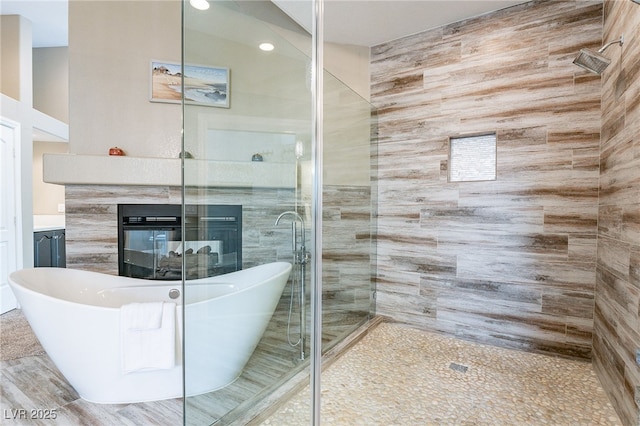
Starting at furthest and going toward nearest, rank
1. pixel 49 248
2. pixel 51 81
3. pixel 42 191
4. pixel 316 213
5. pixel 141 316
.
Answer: pixel 42 191 → pixel 51 81 → pixel 49 248 → pixel 141 316 → pixel 316 213

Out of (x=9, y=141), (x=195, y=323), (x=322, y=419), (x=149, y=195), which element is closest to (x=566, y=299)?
(x=322, y=419)

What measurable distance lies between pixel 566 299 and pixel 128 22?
4.05 meters

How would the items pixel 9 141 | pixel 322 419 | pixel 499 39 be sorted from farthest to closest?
pixel 9 141
pixel 499 39
pixel 322 419

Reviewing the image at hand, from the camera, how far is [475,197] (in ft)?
8.48

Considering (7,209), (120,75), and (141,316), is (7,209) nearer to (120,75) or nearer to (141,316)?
(120,75)

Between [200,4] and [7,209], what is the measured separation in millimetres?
3151

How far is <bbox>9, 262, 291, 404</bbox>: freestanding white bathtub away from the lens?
1560 millimetres

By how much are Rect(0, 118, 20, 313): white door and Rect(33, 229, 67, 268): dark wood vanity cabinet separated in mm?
299

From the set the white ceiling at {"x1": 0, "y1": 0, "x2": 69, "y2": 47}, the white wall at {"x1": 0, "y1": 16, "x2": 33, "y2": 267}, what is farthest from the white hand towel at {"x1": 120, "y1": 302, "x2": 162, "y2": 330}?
the white ceiling at {"x1": 0, "y1": 0, "x2": 69, "y2": 47}

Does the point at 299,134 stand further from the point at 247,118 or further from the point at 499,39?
the point at 499,39

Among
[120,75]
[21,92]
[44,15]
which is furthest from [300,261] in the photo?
[44,15]

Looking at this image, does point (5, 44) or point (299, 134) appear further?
point (5, 44)

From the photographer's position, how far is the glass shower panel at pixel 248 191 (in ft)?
4.99

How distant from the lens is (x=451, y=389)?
1933 mm
